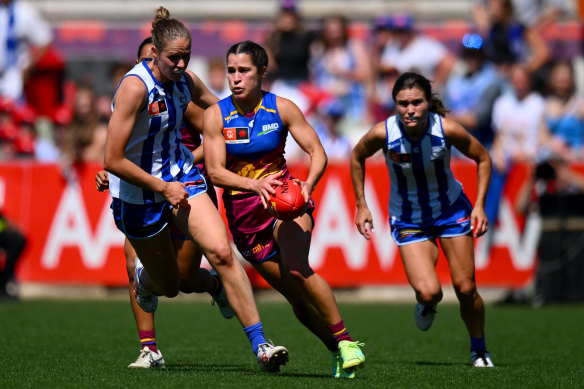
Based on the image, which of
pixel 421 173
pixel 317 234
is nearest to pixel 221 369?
pixel 421 173

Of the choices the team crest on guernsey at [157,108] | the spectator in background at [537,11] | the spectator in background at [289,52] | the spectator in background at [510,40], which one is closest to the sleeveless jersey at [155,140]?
the team crest on guernsey at [157,108]

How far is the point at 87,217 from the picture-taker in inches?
→ 486

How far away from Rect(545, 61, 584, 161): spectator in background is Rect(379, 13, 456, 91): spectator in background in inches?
55.7

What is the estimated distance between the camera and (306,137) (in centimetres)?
635

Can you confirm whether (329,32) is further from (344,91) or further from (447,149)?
(447,149)

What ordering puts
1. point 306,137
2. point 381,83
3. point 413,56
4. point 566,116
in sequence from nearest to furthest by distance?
point 306,137 → point 566,116 → point 413,56 → point 381,83

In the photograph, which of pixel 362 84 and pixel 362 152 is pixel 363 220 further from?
pixel 362 84

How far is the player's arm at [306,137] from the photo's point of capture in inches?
247

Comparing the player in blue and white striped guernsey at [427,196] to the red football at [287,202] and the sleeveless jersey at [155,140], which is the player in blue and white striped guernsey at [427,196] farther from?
the sleeveless jersey at [155,140]

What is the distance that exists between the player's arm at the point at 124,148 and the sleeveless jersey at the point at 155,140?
130 mm

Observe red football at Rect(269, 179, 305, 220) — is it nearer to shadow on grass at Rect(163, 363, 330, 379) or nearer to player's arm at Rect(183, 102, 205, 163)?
shadow on grass at Rect(163, 363, 330, 379)

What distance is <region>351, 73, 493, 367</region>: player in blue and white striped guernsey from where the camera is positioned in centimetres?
716

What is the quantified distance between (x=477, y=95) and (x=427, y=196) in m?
5.24

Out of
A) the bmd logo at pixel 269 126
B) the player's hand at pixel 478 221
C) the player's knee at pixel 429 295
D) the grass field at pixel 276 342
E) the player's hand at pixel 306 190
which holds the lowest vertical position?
the grass field at pixel 276 342
